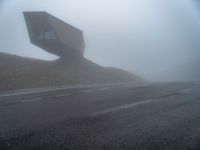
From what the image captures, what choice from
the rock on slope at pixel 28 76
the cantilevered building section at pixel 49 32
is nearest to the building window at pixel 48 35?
the cantilevered building section at pixel 49 32

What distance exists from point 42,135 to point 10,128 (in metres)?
0.80

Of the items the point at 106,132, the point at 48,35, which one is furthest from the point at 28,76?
the point at 106,132

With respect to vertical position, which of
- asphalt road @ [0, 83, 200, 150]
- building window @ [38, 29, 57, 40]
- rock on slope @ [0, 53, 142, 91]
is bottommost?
asphalt road @ [0, 83, 200, 150]

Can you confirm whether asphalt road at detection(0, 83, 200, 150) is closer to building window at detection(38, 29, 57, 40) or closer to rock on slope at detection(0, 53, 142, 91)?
rock on slope at detection(0, 53, 142, 91)

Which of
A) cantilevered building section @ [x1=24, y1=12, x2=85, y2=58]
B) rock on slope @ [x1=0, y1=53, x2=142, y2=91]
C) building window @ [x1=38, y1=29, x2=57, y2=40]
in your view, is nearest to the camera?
rock on slope @ [x1=0, y1=53, x2=142, y2=91]

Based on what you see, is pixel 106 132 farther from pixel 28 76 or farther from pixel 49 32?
pixel 49 32

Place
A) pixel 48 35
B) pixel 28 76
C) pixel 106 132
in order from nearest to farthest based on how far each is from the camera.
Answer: pixel 106 132 < pixel 28 76 < pixel 48 35

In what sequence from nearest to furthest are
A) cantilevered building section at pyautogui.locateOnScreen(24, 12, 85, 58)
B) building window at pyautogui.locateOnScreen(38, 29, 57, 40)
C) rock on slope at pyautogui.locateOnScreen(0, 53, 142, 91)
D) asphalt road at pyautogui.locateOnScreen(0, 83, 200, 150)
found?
asphalt road at pyautogui.locateOnScreen(0, 83, 200, 150) < rock on slope at pyautogui.locateOnScreen(0, 53, 142, 91) < cantilevered building section at pyautogui.locateOnScreen(24, 12, 85, 58) < building window at pyautogui.locateOnScreen(38, 29, 57, 40)

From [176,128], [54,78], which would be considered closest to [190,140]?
[176,128]

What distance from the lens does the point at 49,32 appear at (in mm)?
37469

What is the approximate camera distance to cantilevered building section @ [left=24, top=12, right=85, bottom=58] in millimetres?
36594

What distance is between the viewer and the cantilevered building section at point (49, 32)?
36594 mm

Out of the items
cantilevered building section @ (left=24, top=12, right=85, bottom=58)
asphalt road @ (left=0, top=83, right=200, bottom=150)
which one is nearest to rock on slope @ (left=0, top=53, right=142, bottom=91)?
cantilevered building section @ (left=24, top=12, right=85, bottom=58)

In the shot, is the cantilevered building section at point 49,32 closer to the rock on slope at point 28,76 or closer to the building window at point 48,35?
the building window at point 48,35
